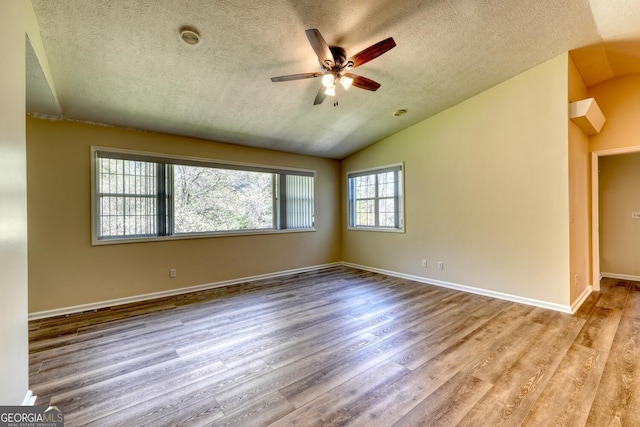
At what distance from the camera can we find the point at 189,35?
2.54m

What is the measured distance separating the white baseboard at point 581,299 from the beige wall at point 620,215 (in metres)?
1.44

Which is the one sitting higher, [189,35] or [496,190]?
[189,35]

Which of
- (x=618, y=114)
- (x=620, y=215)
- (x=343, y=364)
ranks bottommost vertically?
(x=343, y=364)

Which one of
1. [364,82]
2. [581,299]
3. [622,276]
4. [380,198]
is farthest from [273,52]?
[622,276]

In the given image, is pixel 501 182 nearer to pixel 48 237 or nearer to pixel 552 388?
pixel 552 388

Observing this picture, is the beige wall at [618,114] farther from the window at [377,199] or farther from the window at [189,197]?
the window at [189,197]

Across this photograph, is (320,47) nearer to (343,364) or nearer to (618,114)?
(343,364)

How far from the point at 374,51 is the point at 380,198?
3.52 meters

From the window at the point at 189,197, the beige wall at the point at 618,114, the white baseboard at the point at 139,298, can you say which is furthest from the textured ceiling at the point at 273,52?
the white baseboard at the point at 139,298

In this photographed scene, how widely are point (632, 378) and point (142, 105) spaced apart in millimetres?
5495

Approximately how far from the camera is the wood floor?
1.80 m

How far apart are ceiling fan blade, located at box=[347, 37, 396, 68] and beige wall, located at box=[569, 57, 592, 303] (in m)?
2.79

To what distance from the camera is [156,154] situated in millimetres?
4211

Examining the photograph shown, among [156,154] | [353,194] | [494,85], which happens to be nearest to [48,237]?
[156,154]
